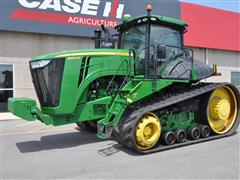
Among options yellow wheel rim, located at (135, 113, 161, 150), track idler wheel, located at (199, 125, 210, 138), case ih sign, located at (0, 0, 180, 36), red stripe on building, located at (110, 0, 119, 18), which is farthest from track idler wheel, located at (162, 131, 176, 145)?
red stripe on building, located at (110, 0, 119, 18)

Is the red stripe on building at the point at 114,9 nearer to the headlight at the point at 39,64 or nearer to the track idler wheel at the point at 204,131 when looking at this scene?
the headlight at the point at 39,64

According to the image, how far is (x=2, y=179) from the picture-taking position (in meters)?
4.57

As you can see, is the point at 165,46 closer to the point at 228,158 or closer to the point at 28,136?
the point at 228,158

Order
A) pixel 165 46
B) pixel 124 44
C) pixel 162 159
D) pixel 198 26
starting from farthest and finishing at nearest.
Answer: pixel 198 26 < pixel 124 44 < pixel 165 46 < pixel 162 159

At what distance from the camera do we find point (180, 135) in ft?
20.7

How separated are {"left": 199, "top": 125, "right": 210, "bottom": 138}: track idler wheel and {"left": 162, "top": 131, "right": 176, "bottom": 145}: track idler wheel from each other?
0.91 metres

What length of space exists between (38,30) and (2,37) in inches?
57.7

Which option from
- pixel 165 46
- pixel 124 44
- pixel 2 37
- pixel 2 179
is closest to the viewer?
pixel 2 179

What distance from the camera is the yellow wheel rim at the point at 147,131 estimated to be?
225 inches

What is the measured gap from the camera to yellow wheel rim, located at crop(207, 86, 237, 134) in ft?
23.9

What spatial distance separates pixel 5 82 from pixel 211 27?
11661 millimetres

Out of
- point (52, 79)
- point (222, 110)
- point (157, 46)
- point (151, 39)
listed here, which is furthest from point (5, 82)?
point (222, 110)

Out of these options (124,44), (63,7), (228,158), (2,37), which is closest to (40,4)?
(63,7)

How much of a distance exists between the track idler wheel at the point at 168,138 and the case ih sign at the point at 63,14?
8.32m
